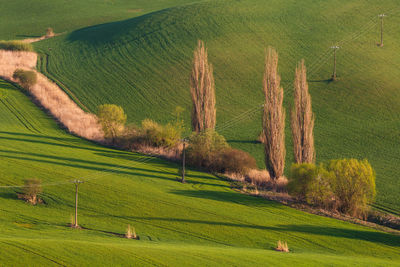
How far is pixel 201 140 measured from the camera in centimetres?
6206

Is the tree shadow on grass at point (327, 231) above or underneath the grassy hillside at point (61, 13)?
underneath

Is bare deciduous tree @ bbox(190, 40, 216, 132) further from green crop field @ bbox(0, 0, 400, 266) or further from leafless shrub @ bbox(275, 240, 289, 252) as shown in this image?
leafless shrub @ bbox(275, 240, 289, 252)

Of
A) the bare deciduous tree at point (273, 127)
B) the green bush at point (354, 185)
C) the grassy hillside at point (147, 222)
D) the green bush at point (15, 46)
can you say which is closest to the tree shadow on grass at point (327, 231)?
the grassy hillside at point (147, 222)

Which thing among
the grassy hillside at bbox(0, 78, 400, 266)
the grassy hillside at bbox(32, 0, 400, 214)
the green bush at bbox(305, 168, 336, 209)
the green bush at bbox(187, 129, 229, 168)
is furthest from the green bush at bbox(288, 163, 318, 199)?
the green bush at bbox(187, 129, 229, 168)

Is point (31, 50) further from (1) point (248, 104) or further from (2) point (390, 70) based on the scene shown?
(2) point (390, 70)

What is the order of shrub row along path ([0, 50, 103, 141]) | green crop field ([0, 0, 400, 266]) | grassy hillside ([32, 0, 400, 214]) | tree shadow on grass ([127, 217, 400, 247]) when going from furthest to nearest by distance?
grassy hillside ([32, 0, 400, 214]) → shrub row along path ([0, 50, 103, 141]) → tree shadow on grass ([127, 217, 400, 247]) → green crop field ([0, 0, 400, 266])

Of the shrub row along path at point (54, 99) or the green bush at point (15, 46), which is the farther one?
the green bush at point (15, 46)

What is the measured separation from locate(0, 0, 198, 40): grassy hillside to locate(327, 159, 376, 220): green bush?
298ft

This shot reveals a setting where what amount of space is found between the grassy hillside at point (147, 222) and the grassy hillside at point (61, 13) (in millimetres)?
73035

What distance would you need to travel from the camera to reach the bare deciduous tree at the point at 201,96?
67938mm

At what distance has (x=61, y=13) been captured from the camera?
142 metres

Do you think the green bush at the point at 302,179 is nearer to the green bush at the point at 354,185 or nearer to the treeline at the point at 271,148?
the treeline at the point at 271,148

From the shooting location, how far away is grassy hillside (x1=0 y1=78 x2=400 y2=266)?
110 feet

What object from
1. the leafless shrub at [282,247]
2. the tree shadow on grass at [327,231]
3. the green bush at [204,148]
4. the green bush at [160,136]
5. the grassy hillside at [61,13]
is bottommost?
the leafless shrub at [282,247]
